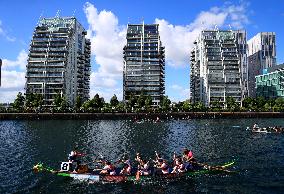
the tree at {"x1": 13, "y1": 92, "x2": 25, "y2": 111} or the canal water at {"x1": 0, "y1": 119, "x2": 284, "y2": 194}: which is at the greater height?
the tree at {"x1": 13, "y1": 92, "x2": 25, "y2": 111}

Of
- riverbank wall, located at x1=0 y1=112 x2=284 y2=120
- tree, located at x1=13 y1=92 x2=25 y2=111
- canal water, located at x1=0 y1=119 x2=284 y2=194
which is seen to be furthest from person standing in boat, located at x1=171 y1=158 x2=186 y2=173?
tree, located at x1=13 y1=92 x2=25 y2=111

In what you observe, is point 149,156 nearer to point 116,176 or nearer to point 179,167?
point 179,167

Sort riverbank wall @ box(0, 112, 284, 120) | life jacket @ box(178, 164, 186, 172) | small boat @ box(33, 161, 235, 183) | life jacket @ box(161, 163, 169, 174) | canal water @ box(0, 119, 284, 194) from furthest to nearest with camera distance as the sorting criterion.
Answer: riverbank wall @ box(0, 112, 284, 120), life jacket @ box(178, 164, 186, 172), life jacket @ box(161, 163, 169, 174), small boat @ box(33, 161, 235, 183), canal water @ box(0, 119, 284, 194)

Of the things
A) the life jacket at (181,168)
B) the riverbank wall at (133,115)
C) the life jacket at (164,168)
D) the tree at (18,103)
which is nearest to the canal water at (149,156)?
the life jacket at (181,168)

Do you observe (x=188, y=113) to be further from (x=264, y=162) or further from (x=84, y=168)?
(x=84, y=168)

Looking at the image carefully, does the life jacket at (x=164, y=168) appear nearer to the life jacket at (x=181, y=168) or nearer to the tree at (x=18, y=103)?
the life jacket at (x=181, y=168)

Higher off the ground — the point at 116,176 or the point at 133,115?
the point at 133,115

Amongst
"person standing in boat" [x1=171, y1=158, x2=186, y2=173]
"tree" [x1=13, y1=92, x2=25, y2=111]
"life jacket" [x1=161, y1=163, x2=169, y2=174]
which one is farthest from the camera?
"tree" [x1=13, y1=92, x2=25, y2=111]

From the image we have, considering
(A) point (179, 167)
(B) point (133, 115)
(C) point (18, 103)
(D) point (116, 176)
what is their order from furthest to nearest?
(C) point (18, 103) → (B) point (133, 115) → (A) point (179, 167) → (D) point (116, 176)

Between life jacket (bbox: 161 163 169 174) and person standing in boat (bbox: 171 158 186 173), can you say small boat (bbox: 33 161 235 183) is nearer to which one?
person standing in boat (bbox: 171 158 186 173)

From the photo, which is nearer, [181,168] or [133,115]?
[181,168]

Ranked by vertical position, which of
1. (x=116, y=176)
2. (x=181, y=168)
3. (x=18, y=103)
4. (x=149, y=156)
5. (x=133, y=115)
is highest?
(x=18, y=103)

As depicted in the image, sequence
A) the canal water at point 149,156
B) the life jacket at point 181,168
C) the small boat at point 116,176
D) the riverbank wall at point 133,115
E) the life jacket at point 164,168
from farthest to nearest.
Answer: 1. the riverbank wall at point 133,115
2. the life jacket at point 181,168
3. the life jacket at point 164,168
4. the small boat at point 116,176
5. the canal water at point 149,156

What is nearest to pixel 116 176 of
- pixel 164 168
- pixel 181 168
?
pixel 164 168
